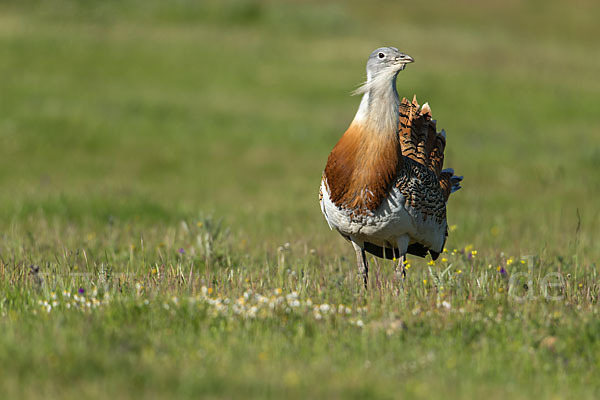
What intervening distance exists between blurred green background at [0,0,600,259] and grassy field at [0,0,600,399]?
80mm

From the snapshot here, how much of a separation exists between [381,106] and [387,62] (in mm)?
349

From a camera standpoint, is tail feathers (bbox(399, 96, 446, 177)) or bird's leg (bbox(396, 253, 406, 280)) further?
tail feathers (bbox(399, 96, 446, 177))

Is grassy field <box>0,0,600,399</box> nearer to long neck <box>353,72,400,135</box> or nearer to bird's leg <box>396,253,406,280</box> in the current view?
bird's leg <box>396,253,406,280</box>

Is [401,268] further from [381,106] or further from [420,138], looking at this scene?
[420,138]

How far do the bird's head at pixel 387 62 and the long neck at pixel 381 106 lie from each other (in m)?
0.04

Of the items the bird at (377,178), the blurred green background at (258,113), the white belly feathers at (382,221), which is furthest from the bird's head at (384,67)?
the blurred green background at (258,113)

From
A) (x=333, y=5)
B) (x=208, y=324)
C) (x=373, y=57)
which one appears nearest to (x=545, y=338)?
(x=208, y=324)

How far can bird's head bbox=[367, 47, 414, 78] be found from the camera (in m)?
5.57

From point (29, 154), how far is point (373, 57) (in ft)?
36.6

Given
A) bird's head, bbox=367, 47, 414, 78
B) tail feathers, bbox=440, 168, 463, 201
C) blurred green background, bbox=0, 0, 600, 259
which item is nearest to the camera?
bird's head, bbox=367, 47, 414, 78

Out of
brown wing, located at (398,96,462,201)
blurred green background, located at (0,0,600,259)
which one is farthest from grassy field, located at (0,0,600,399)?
brown wing, located at (398,96,462,201)

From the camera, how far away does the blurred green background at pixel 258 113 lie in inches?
420

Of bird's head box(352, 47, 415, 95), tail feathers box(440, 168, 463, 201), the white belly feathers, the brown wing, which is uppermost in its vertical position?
bird's head box(352, 47, 415, 95)

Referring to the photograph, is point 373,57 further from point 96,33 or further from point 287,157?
point 96,33
